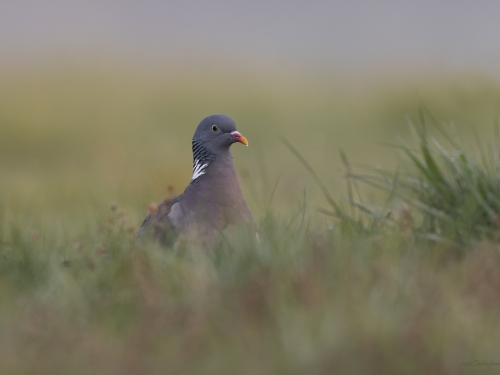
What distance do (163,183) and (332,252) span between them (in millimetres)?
5410

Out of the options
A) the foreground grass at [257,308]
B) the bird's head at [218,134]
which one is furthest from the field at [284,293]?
the bird's head at [218,134]

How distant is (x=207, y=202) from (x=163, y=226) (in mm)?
335

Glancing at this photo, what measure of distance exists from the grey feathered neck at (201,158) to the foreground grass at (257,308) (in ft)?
3.13

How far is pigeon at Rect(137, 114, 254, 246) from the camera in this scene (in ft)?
14.5

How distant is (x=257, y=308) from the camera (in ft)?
10.6

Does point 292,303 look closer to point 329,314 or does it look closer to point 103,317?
point 329,314

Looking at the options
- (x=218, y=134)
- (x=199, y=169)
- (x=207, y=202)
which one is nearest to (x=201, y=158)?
(x=199, y=169)

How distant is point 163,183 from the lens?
29.3ft

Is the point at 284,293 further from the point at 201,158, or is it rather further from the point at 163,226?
the point at 201,158

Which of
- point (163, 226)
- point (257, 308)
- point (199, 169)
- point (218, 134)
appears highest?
point (218, 134)

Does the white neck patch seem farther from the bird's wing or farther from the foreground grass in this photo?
the foreground grass

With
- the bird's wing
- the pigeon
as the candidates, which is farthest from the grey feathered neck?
the bird's wing

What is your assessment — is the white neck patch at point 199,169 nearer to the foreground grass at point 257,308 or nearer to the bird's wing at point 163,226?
the bird's wing at point 163,226

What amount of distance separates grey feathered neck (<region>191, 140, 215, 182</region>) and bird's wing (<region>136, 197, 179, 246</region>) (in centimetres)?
28
